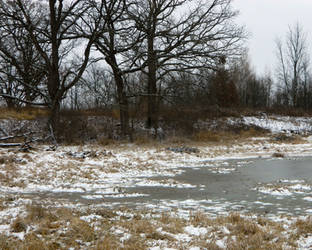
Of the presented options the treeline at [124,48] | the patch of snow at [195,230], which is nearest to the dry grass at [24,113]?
the treeline at [124,48]

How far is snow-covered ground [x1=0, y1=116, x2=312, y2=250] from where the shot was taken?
479 cm

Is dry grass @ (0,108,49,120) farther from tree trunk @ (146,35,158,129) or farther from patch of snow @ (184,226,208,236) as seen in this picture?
patch of snow @ (184,226,208,236)

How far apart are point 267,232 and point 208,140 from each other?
20630 mm

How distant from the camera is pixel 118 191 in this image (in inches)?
342

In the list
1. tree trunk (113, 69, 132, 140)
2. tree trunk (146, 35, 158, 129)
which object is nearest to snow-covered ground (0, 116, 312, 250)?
tree trunk (113, 69, 132, 140)

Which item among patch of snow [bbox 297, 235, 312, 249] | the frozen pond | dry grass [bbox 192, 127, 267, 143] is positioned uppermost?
dry grass [bbox 192, 127, 267, 143]

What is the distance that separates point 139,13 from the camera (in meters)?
23.2

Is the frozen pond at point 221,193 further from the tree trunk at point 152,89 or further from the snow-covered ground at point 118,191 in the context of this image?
the tree trunk at point 152,89

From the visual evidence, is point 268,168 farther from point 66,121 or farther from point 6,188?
point 66,121

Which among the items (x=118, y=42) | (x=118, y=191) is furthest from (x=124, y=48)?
(x=118, y=191)

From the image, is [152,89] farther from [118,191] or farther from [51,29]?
[118,191]

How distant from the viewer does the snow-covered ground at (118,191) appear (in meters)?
4.79

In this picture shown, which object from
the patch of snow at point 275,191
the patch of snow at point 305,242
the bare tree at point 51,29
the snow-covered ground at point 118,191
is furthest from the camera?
the bare tree at point 51,29

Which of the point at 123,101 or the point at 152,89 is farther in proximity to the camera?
the point at 152,89
